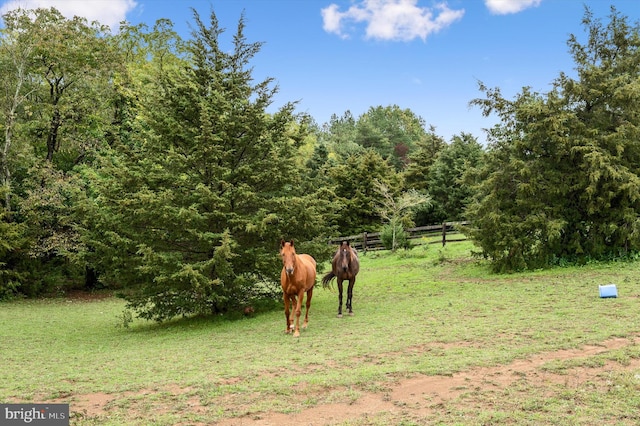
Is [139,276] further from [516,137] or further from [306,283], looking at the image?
[516,137]

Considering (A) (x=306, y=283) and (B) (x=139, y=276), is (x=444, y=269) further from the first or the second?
(B) (x=139, y=276)

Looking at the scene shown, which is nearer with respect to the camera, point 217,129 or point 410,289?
point 217,129

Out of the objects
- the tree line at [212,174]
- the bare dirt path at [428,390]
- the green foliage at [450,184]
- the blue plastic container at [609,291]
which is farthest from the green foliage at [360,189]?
the bare dirt path at [428,390]

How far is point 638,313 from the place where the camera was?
29.9 feet

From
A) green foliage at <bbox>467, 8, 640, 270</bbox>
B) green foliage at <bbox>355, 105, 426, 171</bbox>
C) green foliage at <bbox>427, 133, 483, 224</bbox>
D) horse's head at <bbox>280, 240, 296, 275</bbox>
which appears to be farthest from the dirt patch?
green foliage at <bbox>355, 105, 426, 171</bbox>

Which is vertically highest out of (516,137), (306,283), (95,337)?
(516,137)

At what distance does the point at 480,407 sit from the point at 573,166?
13.9 m

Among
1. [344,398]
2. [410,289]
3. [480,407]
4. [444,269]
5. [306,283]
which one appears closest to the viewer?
[480,407]

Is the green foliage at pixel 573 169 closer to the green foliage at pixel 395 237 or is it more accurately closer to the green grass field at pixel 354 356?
the green grass field at pixel 354 356

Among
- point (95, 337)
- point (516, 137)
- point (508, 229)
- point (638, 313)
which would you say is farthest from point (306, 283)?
point (516, 137)

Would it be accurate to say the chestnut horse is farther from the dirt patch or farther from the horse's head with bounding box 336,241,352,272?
the dirt patch

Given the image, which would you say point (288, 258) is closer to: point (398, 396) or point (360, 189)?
point (398, 396)

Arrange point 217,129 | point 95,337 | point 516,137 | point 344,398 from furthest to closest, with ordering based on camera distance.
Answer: point 516,137
point 217,129
point 95,337
point 344,398

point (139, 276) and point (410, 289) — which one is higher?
point (139, 276)
